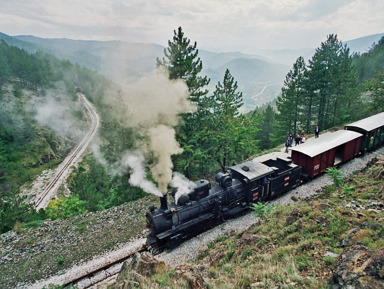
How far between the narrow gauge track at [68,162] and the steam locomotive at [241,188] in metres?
25.2

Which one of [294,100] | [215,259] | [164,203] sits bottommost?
[215,259]

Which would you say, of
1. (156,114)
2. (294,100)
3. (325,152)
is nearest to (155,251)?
(156,114)

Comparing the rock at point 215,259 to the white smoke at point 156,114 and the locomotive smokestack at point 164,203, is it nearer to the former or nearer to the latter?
the locomotive smokestack at point 164,203

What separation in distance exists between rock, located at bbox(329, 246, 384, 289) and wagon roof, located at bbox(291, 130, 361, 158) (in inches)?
454

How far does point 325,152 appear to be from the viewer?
53.0ft

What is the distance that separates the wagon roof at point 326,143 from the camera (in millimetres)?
15716

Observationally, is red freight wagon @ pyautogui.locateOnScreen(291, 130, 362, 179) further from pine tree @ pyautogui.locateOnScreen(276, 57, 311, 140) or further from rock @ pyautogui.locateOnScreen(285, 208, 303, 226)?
pine tree @ pyautogui.locateOnScreen(276, 57, 311, 140)

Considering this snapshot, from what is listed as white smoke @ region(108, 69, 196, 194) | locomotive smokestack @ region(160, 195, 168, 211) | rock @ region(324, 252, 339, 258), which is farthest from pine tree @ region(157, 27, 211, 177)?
rock @ region(324, 252, 339, 258)

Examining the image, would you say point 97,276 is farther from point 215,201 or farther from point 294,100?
point 294,100

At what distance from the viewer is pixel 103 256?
1156 cm

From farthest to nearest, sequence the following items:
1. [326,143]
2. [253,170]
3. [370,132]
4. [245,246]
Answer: [370,132]
[326,143]
[253,170]
[245,246]

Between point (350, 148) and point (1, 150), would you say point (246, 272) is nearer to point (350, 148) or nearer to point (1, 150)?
point (350, 148)

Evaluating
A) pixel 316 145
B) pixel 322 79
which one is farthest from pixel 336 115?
pixel 316 145

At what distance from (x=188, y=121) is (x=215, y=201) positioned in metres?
8.40
